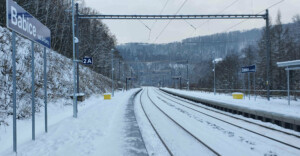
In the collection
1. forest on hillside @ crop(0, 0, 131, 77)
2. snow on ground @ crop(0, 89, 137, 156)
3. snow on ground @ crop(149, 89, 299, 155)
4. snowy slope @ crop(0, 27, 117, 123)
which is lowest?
snow on ground @ crop(149, 89, 299, 155)

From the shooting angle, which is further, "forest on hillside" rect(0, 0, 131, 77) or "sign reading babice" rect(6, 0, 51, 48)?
"forest on hillside" rect(0, 0, 131, 77)

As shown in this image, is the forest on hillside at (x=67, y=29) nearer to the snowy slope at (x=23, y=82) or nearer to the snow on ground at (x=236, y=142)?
the snowy slope at (x=23, y=82)

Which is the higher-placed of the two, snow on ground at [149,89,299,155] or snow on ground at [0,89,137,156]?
snow on ground at [0,89,137,156]

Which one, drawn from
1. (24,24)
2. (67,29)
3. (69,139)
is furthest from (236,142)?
(67,29)

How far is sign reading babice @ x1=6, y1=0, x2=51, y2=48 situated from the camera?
5.01 metres

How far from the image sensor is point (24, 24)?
580cm

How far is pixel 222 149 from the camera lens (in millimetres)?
6426

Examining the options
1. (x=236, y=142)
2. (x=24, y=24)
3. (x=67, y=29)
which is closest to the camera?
(x=24, y=24)

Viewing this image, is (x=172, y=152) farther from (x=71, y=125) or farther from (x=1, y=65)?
(x=1, y=65)

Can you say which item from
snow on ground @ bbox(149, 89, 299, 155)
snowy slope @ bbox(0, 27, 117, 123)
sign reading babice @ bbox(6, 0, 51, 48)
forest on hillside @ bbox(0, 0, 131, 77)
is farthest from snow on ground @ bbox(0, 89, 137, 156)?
forest on hillside @ bbox(0, 0, 131, 77)

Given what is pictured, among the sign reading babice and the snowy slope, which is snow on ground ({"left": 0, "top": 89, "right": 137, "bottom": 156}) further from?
the sign reading babice

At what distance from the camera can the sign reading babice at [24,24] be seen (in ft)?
16.4

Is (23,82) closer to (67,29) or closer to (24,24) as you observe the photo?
(24,24)

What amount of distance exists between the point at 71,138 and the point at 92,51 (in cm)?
4199
